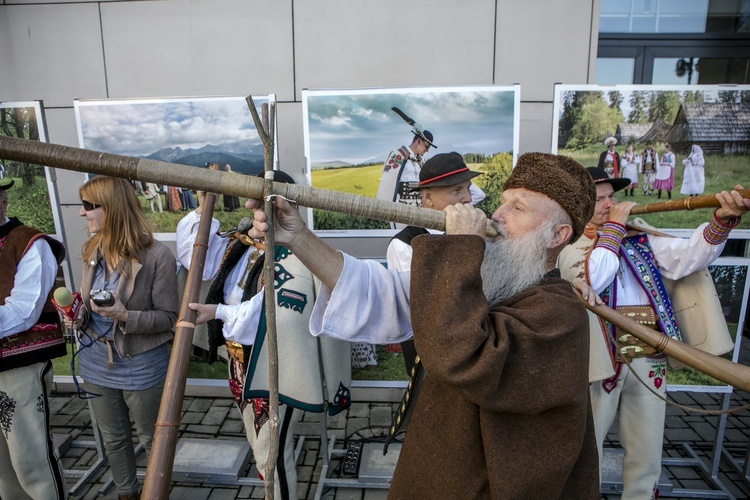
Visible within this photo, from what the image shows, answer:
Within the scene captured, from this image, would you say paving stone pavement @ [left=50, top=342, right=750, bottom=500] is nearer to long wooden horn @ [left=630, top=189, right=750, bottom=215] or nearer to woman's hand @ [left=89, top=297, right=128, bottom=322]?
woman's hand @ [left=89, top=297, right=128, bottom=322]

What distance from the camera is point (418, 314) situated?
126cm

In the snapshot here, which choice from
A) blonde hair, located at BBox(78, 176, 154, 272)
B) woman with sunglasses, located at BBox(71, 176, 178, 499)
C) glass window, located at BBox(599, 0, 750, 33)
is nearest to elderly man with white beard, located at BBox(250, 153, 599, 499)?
woman with sunglasses, located at BBox(71, 176, 178, 499)

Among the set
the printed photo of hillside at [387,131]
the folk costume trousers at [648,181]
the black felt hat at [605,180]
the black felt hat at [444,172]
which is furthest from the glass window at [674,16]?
the black felt hat at [444,172]

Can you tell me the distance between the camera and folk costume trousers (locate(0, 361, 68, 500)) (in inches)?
103

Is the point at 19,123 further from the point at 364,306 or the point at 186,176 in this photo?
the point at 364,306

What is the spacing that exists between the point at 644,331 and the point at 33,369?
3551mm

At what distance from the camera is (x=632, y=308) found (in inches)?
106

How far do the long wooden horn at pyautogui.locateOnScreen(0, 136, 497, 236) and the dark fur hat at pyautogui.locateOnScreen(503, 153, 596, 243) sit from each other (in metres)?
0.43

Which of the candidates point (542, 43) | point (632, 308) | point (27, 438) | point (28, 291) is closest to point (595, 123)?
point (542, 43)

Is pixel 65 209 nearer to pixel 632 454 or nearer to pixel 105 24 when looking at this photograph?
pixel 105 24

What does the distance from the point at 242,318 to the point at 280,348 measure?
0.29 meters

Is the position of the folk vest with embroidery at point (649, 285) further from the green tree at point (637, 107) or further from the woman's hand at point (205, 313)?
the woman's hand at point (205, 313)

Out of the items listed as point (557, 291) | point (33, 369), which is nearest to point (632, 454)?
point (557, 291)

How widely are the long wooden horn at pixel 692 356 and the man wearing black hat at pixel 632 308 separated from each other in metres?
0.64
